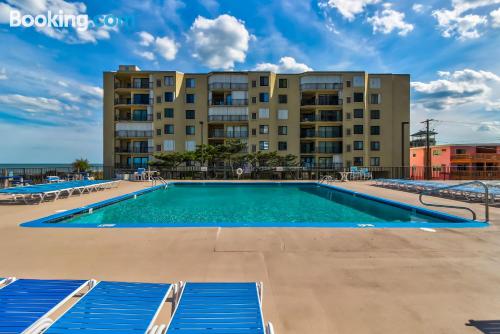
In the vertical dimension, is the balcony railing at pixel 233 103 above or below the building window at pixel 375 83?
below

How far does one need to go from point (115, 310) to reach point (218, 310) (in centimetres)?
90

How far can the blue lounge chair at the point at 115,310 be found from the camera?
1.98m

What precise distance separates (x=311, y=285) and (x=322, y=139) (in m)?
33.3

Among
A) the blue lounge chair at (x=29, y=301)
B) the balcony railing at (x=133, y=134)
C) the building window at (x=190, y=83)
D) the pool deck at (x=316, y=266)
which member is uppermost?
the building window at (x=190, y=83)

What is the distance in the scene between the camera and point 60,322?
2.00 meters

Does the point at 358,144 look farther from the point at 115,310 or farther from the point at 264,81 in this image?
the point at 115,310

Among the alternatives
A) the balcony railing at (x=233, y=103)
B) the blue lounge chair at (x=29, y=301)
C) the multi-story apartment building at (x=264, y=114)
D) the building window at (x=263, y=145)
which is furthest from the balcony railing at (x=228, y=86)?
the blue lounge chair at (x=29, y=301)

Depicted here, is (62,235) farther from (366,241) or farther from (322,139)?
(322,139)

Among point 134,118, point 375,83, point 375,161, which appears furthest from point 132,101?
point 375,161

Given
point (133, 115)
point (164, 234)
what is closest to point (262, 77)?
point (133, 115)

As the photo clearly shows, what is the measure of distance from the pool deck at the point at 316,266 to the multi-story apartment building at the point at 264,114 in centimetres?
2877

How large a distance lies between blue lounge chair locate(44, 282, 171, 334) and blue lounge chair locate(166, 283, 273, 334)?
0.71 feet

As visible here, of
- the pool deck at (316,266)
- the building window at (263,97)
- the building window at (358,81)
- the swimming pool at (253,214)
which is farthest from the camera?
the building window at (263,97)

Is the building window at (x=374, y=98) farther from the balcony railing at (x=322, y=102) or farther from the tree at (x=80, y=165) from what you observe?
the tree at (x=80, y=165)
